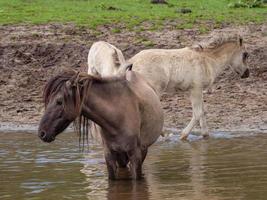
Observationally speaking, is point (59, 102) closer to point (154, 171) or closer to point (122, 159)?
point (122, 159)

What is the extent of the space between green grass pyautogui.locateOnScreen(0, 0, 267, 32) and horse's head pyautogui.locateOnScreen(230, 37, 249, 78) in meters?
4.27

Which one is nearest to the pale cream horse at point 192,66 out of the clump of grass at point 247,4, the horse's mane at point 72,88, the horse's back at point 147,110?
the horse's back at point 147,110

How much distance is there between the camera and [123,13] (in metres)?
21.1

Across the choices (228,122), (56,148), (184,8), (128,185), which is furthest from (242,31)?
(128,185)

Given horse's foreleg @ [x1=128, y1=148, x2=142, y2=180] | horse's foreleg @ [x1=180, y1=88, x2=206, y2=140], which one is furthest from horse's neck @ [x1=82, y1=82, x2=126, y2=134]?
horse's foreleg @ [x1=180, y1=88, x2=206, y2=140]

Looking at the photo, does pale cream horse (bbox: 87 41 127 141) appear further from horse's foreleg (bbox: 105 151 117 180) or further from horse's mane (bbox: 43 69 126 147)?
horse's mane (bbox: 43 69 126 147)

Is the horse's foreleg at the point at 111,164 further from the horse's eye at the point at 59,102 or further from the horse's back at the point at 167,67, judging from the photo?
the horse's back at the point at 167,67

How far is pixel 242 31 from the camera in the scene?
62.7 ft

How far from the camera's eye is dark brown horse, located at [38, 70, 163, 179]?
9289 millimetres

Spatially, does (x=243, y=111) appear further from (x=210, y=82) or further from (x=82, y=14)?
(x=82, y=14)

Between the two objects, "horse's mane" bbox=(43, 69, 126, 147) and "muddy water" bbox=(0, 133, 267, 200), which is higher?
"horse's mane" bbox=(43, 69, 126, 147)

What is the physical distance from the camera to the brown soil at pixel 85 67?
1518 centimetres

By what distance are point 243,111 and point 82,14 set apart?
280 inches

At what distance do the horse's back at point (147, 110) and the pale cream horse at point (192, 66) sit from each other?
3364 mm
